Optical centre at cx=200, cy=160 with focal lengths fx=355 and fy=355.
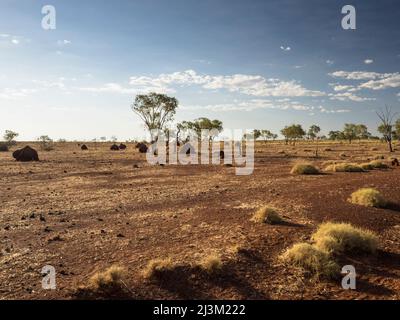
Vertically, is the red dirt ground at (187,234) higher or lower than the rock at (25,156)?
lower

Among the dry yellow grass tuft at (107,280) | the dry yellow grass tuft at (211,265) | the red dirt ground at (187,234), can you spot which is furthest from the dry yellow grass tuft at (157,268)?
the dry yellow grass tuft at (211,265)

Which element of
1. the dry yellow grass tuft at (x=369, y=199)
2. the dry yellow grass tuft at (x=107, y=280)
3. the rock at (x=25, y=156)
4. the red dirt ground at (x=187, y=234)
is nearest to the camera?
the dry yellow grass tuft at (x=107, y=280)

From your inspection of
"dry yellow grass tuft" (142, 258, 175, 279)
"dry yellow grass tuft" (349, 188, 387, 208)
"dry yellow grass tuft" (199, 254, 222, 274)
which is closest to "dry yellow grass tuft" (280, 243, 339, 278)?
"dry yellow grass tuft" (199, 254, 222, 274)

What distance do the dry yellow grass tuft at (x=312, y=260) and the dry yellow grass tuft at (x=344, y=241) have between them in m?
0.60

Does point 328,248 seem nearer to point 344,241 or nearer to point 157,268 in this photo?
point 344,241

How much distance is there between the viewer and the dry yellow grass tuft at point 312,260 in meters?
8.45

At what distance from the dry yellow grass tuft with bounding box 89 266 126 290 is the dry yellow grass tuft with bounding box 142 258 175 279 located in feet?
2.07

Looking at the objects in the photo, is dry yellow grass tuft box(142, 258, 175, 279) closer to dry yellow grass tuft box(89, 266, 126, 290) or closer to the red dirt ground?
the red dirt ground

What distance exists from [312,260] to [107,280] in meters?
4.94

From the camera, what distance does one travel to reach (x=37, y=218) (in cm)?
1428

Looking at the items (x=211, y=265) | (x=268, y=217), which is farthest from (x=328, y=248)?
(x=211, y=265)

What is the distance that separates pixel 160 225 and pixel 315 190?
30.3 feet

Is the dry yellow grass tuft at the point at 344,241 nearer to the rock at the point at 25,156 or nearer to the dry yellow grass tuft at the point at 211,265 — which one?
the dry yellow grass tuft at the point at 211,265
